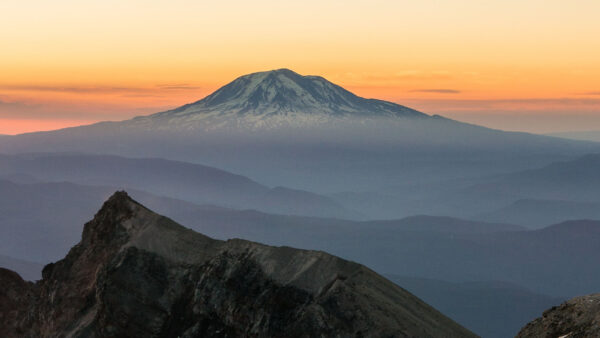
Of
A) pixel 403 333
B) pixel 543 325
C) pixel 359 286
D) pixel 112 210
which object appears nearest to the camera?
pixel 543 325

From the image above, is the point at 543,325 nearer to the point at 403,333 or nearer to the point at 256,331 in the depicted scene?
the point at 403,333

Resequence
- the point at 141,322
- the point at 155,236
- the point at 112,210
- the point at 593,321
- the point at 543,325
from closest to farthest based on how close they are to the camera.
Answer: the point at 593,321
the point at 543,325
the point at 141,322
the point at 155,236
the point at 112,210

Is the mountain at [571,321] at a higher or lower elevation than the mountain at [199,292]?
higher

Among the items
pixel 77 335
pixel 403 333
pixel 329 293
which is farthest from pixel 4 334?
pixel 403 333

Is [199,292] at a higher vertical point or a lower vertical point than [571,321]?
lower

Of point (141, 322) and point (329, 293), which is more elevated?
point (329, 293)

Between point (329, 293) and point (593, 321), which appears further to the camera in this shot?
point (329, 293)
